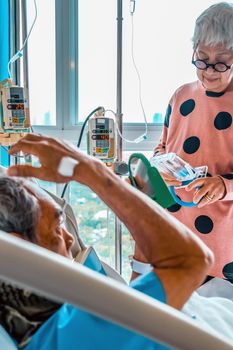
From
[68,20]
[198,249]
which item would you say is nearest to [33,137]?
[198,249]

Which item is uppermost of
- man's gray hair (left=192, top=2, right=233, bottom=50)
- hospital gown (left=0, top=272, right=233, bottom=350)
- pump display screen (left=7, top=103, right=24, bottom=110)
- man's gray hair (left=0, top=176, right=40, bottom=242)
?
man's gray hair (left=192, top=2, right=233, bottom=50)

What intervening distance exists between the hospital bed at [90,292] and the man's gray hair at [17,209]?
1.38 ft

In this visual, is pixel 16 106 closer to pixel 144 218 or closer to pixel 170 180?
pixel 170 180

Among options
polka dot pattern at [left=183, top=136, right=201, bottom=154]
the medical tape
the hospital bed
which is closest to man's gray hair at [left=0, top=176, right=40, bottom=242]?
the medical tape

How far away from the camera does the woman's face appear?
4.44ft

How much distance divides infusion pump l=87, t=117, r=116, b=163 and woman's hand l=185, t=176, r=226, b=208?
0.36m

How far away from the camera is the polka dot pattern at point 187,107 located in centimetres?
152

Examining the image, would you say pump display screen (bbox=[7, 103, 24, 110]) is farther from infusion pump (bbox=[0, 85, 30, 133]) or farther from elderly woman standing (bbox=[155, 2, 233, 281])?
elderly woman standing (bbox=[155, 2, 233, 281])

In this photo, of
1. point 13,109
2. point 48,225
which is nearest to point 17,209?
point 48,225

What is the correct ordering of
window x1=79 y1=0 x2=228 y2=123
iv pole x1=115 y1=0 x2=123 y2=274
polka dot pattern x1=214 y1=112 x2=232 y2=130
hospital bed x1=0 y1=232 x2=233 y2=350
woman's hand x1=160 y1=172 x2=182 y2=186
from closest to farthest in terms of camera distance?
hospital bed x1=0 y1=232 x2=233 y2=350
woman's hand x1=160 y1=172 x2=182 y2=186
polka dot pattern x1=214 y1=112 x2=232 y2=130
iv pole x1=115 y1=0 x2=123 y2=274
window x1=79 y1=0 x2=228 y2=123

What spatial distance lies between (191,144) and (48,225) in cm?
78

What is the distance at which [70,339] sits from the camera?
27.4 inches

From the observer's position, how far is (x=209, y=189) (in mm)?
1322

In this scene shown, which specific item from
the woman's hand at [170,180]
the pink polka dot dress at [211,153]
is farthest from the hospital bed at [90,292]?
the pink polka dot dress at [211,153]
